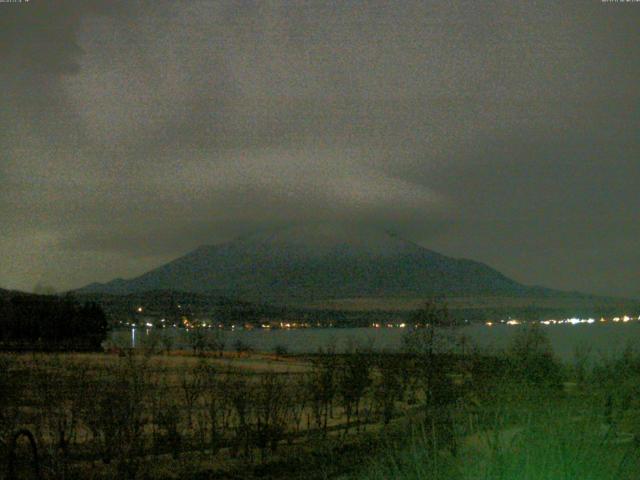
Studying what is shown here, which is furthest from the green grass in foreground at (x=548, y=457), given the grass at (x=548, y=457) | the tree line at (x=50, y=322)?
the tree line at (x=50, y=322)

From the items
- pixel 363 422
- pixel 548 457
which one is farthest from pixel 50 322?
pixel 548 457

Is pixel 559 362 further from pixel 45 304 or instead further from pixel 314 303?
pixel 314 303

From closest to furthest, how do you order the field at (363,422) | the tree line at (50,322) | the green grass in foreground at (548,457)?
1. the green grass in foreground at (548,457)
2. the field at (363,422)
3. the tree line at (50,322)

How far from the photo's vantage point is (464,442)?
9133mm

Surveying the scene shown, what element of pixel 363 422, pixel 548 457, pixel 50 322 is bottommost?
pixel 363 422

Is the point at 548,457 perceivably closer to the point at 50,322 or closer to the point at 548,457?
the point at 548,457

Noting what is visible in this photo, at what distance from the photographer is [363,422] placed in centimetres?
2141

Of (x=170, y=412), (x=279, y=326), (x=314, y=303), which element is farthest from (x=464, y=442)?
(x=314, y=303)

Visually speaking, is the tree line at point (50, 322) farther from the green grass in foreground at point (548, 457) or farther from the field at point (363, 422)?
the green grass in foreground at point (548, 457)

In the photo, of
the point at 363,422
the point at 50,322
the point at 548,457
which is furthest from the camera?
the point at 50,322

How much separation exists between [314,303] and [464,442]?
10660 cm

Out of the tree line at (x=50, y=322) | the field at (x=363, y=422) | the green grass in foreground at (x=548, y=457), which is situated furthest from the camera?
the tree line at (x=50, y=322)

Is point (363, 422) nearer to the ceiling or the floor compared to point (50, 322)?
nearer to the floor

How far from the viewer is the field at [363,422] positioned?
727 cm
